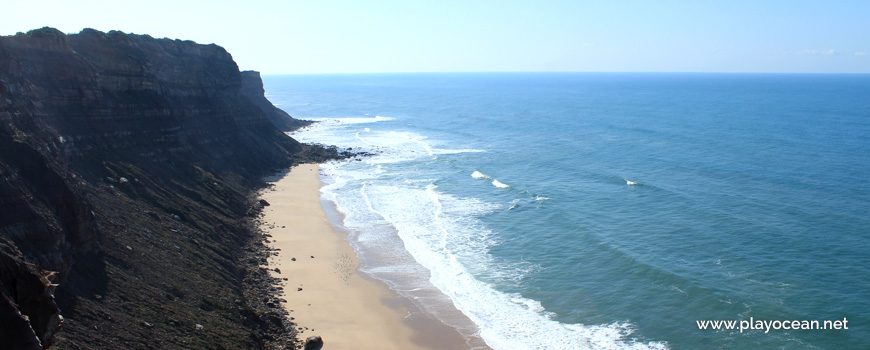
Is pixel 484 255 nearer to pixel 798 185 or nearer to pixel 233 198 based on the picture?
pixel 233 198

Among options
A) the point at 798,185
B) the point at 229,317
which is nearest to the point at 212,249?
the point at 229,317

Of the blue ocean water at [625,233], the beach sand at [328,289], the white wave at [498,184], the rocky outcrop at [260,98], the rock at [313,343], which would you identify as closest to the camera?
the rock at [313,343]

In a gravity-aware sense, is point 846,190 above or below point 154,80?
below

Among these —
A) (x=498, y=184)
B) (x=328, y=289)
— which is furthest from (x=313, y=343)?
(x=498, y=184)

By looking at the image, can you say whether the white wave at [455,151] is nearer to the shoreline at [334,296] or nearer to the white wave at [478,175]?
the white wave at [478,175]

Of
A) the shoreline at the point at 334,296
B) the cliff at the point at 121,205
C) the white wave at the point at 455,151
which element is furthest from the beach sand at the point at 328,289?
the white wave at the point at 455,151

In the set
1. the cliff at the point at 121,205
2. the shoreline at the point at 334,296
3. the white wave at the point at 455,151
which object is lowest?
the shoreline at the point at 334,296
